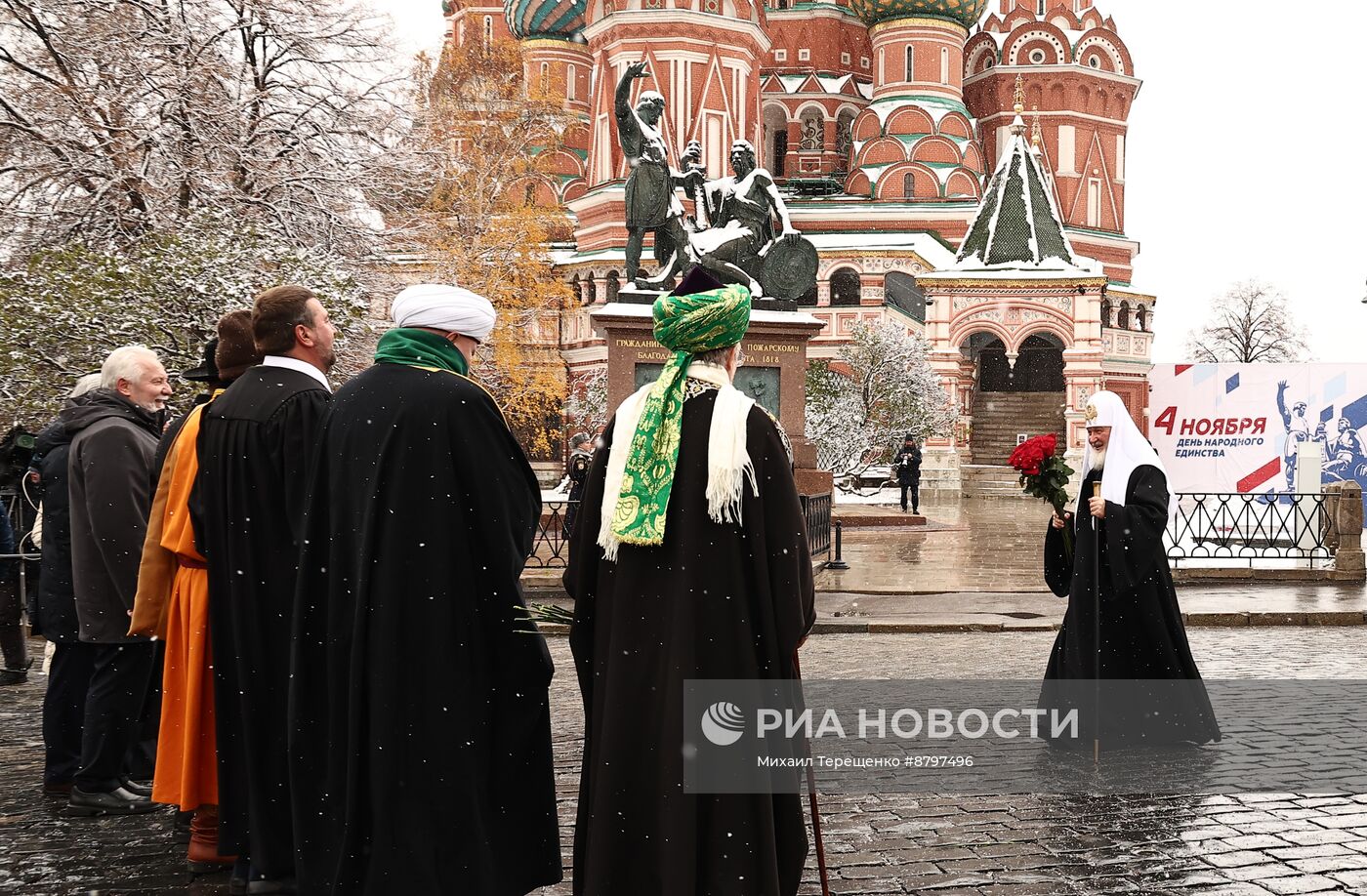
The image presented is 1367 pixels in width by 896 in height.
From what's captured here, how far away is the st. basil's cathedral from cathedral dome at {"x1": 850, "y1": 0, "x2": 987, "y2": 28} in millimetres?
107

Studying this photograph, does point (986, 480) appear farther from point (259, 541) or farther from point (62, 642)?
point (259, 541)

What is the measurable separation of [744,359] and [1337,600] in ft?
26.0

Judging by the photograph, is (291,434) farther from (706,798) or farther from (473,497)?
(706,798)

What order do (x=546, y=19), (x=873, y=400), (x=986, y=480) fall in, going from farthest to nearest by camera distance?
(x=546, y=19) → (x=986, y=480) → (x=873, y=400)

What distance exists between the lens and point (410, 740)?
3842 millimetres

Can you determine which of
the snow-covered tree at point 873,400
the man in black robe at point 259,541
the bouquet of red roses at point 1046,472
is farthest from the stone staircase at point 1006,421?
the man in black robe at point 259,541

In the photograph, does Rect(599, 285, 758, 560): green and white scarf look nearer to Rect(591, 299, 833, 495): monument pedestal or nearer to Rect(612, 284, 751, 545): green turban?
Rect(612, 284, 751, 545): green turban

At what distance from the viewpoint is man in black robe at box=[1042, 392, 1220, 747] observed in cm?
659

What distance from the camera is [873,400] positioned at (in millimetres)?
38062

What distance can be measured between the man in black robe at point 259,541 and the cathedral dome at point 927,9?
51.5 meters

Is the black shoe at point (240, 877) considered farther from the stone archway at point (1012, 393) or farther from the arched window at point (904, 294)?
the arched window at point (904, 294)

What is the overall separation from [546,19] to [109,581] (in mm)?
50326

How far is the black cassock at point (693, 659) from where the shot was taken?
3.77 m

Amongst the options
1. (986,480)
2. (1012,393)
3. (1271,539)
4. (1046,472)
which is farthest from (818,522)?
(1012,393)
